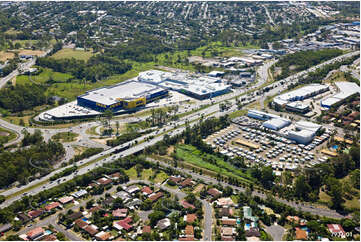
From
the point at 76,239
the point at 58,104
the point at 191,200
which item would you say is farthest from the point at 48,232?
the point at 58,104

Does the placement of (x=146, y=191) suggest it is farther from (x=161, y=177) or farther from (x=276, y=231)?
(x=276, y=231)

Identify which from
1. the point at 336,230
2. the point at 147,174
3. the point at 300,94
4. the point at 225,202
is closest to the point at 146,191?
the point at 147,174

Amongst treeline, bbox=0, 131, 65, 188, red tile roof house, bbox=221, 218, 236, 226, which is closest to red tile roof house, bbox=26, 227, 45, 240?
treeline, bbox=0, 131, 65, 188

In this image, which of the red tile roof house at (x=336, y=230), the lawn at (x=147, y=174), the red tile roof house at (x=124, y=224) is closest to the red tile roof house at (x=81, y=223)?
the red tile roof house at (x=124, y=224)

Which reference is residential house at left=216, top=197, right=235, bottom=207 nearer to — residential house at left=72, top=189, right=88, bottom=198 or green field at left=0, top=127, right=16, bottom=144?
residential house at left=72, top=189, right=88, bottom=198

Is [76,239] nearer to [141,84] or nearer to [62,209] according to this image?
[62,209]
